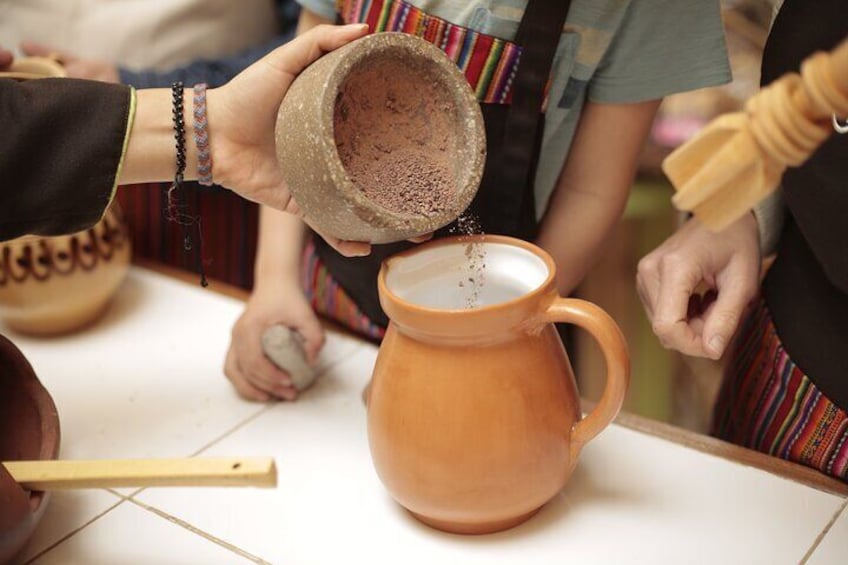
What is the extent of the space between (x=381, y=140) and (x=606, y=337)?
229 millimetres

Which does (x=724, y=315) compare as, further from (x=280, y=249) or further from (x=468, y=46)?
(x=280, y=249)

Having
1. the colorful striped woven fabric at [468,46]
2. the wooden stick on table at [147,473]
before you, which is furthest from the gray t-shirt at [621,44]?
the wooden stick on table at [147,473]

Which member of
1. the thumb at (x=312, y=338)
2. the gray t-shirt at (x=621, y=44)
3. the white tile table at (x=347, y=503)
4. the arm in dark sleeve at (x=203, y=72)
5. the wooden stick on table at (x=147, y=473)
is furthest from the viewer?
the arm in dark sleeve at (x=203, y=72)

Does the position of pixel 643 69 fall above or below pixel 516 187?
above

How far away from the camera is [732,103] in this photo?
5.14 ft

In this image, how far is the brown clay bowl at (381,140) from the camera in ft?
2.02

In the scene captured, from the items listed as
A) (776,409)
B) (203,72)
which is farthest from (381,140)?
(203,72)

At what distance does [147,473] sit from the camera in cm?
60

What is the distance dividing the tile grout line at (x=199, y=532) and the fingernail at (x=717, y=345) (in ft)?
1.23

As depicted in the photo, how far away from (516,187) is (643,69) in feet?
0.51

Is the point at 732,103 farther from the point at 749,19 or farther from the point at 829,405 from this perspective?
the point at 829,405

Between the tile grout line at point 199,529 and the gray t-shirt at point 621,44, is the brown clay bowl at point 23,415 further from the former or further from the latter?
the gray t-shirt at point 621,44

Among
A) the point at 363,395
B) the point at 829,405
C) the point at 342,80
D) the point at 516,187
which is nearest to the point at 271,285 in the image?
the point at 363,395

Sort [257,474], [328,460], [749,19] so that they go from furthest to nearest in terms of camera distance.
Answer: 1. [749,19]
2. [328,460]
3. [257,474]
